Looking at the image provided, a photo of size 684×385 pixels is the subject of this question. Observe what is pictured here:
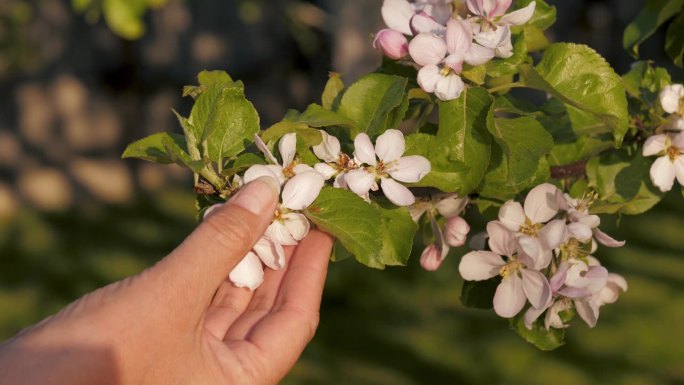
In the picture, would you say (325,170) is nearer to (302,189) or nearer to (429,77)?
(302,189)

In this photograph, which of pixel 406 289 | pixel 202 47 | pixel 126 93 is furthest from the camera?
pixel 202 47

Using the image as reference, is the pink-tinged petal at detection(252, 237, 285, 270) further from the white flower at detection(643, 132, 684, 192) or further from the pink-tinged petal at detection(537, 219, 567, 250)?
the white flower at detection(643, 132, 684, 192)

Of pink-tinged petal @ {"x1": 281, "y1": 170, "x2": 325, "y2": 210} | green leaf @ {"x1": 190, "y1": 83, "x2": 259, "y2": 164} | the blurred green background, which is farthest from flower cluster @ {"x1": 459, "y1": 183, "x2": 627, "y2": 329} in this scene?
the blurred green background

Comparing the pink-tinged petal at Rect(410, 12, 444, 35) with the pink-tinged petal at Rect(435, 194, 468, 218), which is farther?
the pink-tinged petal at Rect(435, 194, 468, 218)

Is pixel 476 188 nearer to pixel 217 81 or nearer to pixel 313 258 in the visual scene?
pixel 313 258

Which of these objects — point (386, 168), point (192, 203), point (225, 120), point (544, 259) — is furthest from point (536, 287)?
point (192, 203)

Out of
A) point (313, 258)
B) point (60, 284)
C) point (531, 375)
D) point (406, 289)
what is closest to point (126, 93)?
point (60, 284)
